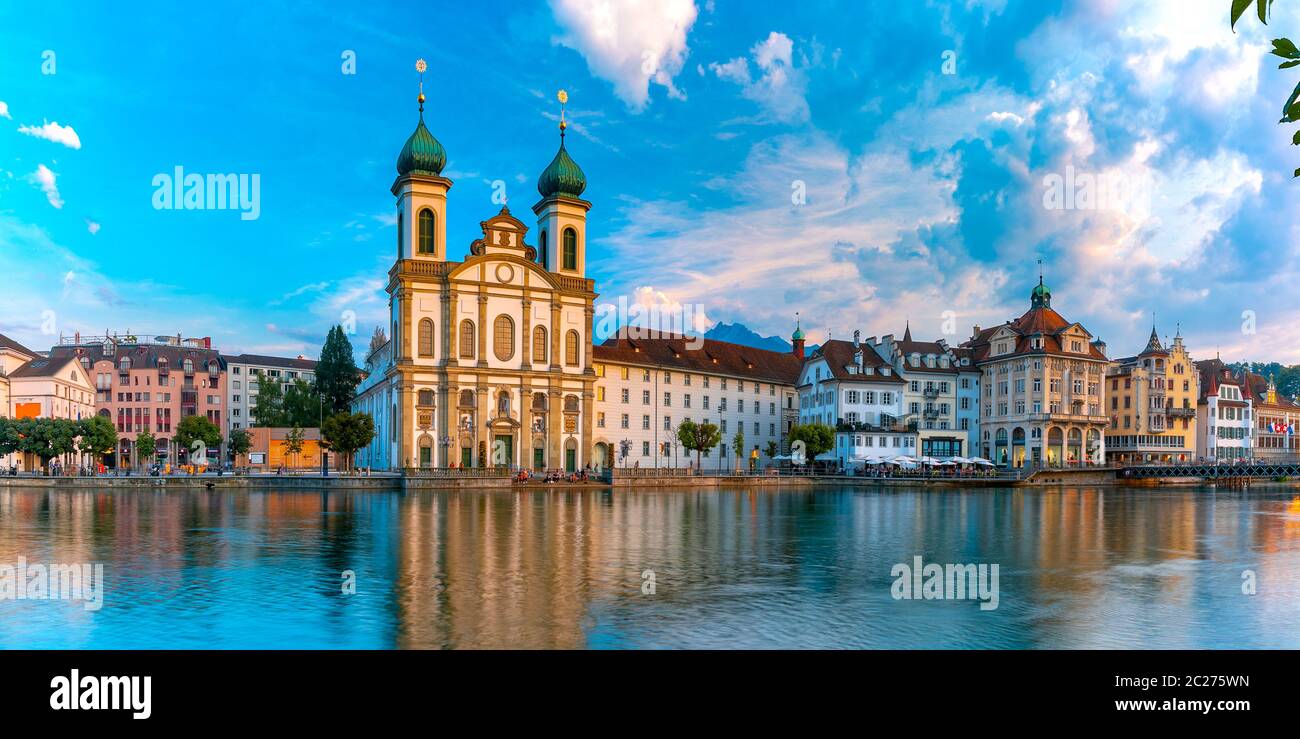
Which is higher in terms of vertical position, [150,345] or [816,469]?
[150,345]

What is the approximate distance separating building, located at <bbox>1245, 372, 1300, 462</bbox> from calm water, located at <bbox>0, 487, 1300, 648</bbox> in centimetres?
8789

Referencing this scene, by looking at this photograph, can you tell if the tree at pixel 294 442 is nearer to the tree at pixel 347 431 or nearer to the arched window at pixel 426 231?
the tree at pixel 347 431

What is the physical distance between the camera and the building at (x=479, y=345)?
72.8 metres

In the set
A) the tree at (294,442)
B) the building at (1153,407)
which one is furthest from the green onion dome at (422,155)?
the building at (1153,407)

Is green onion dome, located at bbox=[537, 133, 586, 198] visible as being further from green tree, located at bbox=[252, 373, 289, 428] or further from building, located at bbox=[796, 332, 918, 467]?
green tree, located at bbox=[252, 373, 289, 428]

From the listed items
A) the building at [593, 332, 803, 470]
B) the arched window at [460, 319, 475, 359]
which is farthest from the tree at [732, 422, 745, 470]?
the arched window at [460, 319, 475, 359]

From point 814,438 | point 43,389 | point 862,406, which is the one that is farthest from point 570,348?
point 43,389

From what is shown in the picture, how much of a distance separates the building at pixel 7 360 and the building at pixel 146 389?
348 inches

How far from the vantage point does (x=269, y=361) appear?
461ft

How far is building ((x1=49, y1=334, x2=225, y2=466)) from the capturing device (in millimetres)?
111438

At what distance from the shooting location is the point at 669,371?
8806 cm
